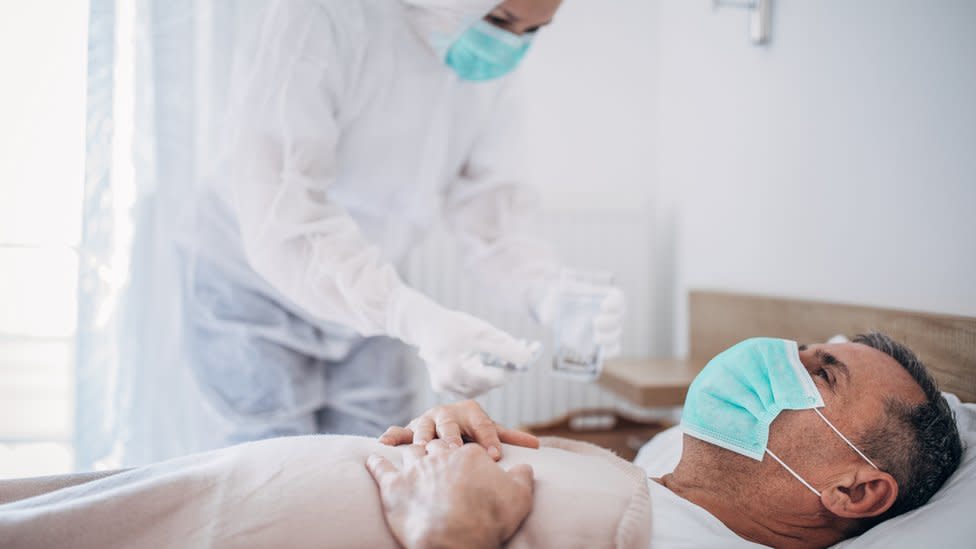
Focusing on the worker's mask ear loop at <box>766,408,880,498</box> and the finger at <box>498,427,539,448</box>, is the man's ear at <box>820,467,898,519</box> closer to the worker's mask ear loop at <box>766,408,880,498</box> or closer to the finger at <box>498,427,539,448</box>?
the worker's mask ear loop at <box>766,408,880,498</box>

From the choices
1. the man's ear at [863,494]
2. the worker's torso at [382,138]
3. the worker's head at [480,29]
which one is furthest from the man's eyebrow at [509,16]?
the man's ear at [863,494]

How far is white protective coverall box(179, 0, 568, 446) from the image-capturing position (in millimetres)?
1114

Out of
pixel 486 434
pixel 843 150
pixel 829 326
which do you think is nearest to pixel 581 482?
→ pixel 486 434

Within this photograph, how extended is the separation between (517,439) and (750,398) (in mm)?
352

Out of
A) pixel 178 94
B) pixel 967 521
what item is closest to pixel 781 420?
pixel 967 521

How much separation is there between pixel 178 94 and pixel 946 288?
1.47m

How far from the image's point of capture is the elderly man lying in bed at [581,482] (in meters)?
0.73

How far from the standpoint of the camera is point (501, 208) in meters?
1.59

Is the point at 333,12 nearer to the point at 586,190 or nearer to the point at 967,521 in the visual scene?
the point at 967,521

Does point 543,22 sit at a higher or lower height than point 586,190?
higher

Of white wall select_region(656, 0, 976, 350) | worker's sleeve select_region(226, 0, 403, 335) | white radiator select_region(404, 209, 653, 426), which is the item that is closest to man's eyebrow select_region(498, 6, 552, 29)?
worker's sleeve select_region(226, 0, 403, 335)

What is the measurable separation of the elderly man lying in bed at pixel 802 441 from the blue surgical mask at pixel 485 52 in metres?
0.68

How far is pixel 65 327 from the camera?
1.19 metres

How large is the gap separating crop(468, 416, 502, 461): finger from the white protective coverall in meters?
0.13
